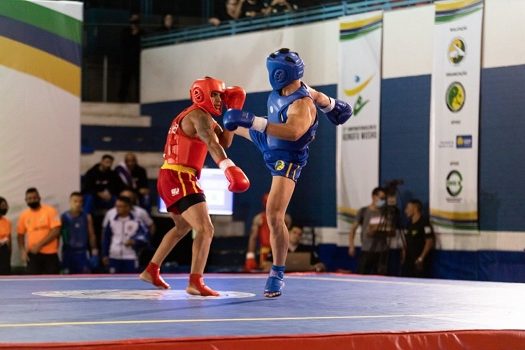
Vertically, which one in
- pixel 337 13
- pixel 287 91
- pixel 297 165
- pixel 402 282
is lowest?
pixel 402 282

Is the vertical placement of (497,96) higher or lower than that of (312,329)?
higher

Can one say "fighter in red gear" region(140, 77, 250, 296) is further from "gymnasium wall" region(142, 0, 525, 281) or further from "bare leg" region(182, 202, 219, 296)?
"gymnasium wall" region(142, 0, 525, 281)

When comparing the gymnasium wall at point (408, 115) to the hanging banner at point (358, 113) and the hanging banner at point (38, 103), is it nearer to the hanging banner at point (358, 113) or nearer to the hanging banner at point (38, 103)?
the hanging banner at point (358, 113)

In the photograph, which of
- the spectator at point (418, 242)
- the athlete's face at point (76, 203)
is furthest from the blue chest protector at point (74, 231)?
the spectator at point (418, 242)

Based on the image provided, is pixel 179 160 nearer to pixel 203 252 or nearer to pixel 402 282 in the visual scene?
pixel 203 252

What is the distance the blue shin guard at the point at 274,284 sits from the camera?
25.8 feet


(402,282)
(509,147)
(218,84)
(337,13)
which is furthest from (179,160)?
(337,13)

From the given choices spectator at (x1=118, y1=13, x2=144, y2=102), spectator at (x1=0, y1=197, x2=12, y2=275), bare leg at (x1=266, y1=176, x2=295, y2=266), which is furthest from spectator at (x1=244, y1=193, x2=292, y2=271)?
bare leg at (x1=266, y1=176, x2=295, y2=266)

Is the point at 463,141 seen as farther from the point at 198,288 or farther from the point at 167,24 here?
the point at 198,288

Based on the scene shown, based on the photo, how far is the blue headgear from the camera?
806cm

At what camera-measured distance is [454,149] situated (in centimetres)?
1370

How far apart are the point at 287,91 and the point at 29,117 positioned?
682 cm

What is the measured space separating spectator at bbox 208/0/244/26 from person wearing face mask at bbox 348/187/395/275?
4089 millimetres

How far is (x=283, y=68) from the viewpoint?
8062mm
